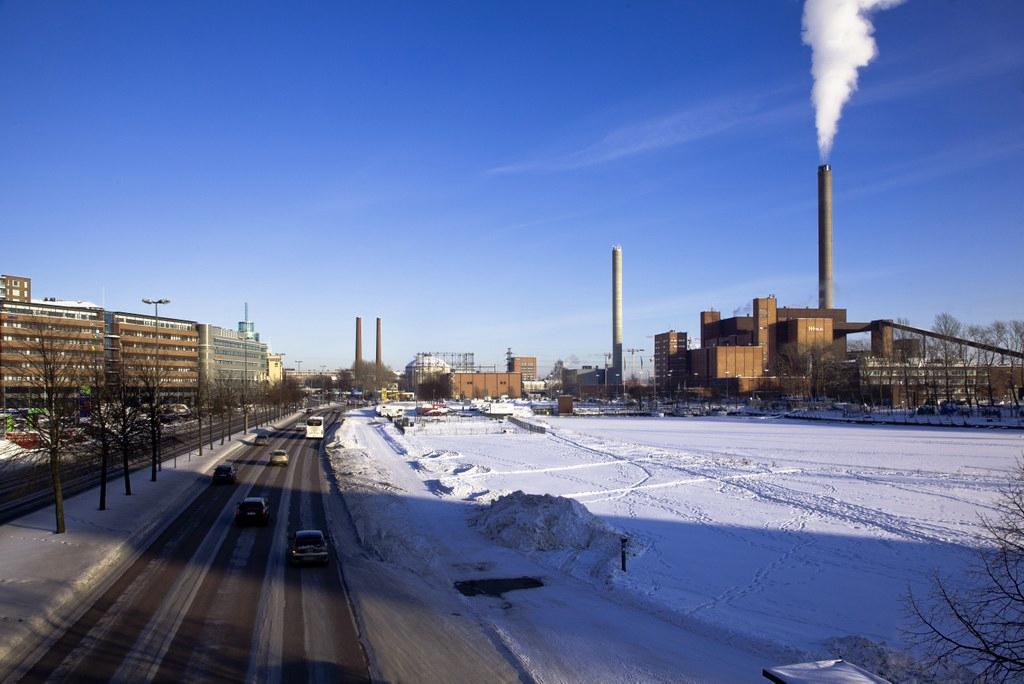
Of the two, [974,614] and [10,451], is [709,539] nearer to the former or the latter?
[974,614]

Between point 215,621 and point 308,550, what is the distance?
501cm

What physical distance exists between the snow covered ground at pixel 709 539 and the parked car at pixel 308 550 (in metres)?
2.22

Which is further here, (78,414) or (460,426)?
(460,426)

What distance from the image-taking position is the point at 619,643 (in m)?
14.1

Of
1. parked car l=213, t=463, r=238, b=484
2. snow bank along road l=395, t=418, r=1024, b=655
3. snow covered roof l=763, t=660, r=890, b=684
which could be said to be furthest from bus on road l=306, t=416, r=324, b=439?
snow covered roof l=763, t=660, r=890, b=684

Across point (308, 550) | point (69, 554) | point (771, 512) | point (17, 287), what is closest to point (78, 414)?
point (69, 554)

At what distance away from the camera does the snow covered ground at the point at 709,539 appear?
1473 cm

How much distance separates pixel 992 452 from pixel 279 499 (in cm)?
4726

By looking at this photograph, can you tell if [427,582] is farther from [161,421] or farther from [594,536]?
[161,421]

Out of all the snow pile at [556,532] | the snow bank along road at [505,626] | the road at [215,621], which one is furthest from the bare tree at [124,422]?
the snow pile at [556,532]

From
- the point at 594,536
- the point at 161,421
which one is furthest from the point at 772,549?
the point at 161,421

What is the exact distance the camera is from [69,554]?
20.6 meters

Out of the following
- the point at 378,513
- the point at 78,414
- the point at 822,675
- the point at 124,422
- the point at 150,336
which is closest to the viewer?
the point at 822,675

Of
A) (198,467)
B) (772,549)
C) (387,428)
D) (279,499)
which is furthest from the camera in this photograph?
(387,428)
